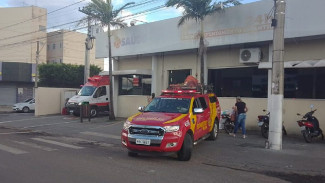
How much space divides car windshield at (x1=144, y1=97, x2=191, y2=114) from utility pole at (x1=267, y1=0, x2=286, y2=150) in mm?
3153

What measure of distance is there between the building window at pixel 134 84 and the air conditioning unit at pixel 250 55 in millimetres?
7452

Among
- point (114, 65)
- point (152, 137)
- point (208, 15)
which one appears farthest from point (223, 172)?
point (114, 65)

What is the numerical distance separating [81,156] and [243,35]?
9.92 metres

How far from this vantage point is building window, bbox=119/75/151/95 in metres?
22.2

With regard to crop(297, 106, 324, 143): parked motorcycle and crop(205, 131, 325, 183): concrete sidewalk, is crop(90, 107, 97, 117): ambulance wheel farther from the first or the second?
crop(297, 106, 324, 143): parked motorcycle

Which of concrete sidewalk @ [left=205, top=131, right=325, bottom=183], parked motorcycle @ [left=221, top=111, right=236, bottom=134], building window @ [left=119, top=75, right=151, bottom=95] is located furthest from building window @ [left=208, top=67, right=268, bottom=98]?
building window @ [left=119, top=75, right=151, bottom=95]

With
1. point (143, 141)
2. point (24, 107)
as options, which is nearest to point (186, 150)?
point (143, 141)

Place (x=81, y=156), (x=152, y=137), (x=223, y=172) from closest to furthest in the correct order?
(x=223, y=172) → (x=152, y=137) → (x=81, y=156)

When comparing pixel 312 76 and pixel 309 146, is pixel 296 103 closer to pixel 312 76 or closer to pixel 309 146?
pixel 312 76

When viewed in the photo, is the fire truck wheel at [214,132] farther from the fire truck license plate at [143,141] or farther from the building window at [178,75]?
the building window at [178,75]

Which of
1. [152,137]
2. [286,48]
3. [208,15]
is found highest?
[208,15]

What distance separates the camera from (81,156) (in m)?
9.49

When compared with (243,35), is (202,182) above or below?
below

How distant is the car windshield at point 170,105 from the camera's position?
10040mm
